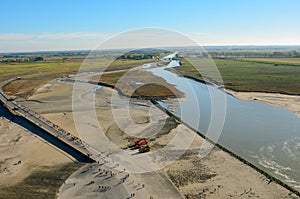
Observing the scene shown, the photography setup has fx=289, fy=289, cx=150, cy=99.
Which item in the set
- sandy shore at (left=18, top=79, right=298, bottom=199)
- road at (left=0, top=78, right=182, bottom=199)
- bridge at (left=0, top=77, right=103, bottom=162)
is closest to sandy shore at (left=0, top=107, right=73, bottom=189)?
bridge at (left=0, top=77, right=103, bottom=162)

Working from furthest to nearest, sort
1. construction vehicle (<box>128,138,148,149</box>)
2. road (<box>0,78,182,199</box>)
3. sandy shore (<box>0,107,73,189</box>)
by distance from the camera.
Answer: construction vehicle (<box>128,138,148,149</box>), sandy shore (<box>0,107,73,189</box>), road (<box>0,78,182,199</box>)

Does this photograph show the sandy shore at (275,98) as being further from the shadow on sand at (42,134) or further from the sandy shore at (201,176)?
the shadow on sand at (42,134)

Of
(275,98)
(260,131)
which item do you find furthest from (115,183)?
(275,98)

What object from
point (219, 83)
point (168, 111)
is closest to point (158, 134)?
point (168, 111)

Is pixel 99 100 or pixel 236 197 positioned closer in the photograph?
pixel 236 197

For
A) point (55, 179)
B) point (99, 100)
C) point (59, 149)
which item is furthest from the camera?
point (99, 100)

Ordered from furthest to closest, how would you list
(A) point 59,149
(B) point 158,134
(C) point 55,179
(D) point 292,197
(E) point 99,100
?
1. (E) point 99,100
2. (B) point 158,134
3. (A) point 59,149
4. (C) point 55,179
5. (D) point 292,197

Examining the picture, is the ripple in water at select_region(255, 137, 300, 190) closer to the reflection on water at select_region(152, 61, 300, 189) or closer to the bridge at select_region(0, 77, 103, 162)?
the reflection on water at select_region(152, 61, 300, 189)

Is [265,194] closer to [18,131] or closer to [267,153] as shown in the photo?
[267,153]
